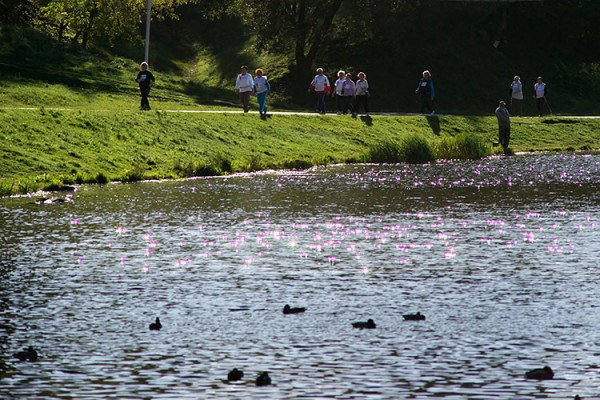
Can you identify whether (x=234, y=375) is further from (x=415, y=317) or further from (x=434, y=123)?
(x=434, y=123)

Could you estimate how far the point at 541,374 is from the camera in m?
14.1

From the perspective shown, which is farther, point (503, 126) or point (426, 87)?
point (426, 87)

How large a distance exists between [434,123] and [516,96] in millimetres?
8461

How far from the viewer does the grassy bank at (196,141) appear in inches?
1578

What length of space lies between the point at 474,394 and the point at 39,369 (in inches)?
200

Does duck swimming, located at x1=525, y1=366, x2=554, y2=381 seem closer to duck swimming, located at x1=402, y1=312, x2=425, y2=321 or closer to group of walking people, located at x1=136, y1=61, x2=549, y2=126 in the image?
duck swimming, located at x1=402, y1=312, x2=425, y2=321

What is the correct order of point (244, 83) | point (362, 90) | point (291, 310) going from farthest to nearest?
point (362, 90), point (244, 83), point (291, 310)

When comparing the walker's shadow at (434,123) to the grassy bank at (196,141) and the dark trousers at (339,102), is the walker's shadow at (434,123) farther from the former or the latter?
the dark trousers at (339,102)

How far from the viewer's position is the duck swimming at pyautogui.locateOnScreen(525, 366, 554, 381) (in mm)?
14141

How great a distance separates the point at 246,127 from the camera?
52.3 metres

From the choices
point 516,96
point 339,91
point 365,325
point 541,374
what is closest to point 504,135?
point 339,91

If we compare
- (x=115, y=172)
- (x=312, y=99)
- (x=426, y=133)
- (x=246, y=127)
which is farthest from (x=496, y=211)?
(x=312, y=99)

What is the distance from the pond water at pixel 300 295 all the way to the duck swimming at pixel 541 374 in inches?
3.8

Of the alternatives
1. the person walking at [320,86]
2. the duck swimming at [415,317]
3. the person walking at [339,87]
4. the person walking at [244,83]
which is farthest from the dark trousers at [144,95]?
the duck swimming at [415,317]
